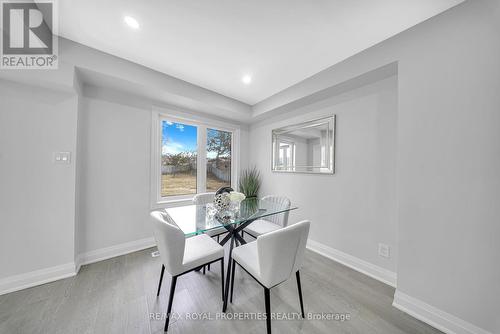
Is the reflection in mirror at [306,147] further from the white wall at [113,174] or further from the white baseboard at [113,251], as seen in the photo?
the white baseboard at [113,251]

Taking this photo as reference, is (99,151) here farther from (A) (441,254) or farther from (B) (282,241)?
(A) (441,254)

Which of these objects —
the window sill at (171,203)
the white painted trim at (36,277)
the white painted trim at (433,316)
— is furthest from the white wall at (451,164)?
the white painted trim at (36,277)

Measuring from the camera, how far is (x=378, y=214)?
1907mm

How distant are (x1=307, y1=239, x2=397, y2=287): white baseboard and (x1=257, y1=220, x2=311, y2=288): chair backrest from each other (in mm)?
1392

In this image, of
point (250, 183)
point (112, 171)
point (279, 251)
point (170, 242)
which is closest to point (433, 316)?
point (279, 251)

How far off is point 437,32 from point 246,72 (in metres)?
1.82

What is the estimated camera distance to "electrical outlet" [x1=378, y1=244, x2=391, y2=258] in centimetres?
182

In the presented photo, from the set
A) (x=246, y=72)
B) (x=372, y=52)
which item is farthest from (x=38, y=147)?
(x=372, y=52)

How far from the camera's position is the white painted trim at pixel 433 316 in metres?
1.20

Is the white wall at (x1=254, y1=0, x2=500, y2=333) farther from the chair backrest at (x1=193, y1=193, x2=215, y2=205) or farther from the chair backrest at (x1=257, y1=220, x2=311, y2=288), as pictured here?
the chair backrest at (x1=193, y1=193, x2=215, y2=205)
